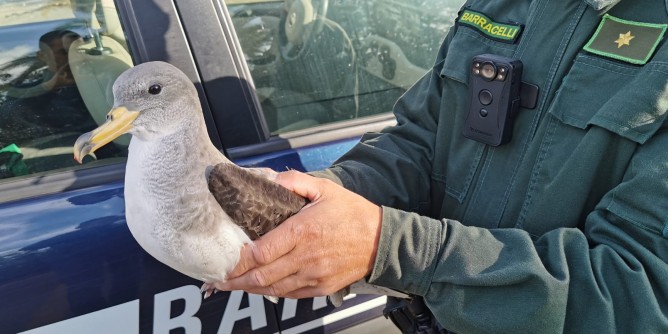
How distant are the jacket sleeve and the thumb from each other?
0.59 feet

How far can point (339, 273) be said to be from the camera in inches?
43.4

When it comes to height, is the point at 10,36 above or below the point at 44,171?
above

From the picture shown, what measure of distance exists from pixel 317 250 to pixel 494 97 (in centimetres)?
59

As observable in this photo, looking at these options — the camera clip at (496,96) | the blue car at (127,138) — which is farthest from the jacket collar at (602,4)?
the blue car at (127,138)

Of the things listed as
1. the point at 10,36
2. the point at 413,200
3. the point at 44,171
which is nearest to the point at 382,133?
the point at 413,200

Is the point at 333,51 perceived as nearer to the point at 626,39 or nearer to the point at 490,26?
the point at 490,26

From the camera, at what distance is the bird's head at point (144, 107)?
1.06 meters

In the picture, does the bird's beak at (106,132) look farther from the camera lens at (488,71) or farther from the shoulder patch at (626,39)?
the shoulder patch at (626,39)

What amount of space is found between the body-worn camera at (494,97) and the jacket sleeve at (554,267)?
302 mm

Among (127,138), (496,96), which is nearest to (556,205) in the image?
(496,96)

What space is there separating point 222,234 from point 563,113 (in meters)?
0.78

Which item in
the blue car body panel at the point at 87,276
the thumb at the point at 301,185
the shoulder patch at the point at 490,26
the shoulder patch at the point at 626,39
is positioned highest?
the shoulder patch at the point at 490,26

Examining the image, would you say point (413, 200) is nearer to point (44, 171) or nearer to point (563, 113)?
point (563, 113)

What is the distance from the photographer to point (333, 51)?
201cm
